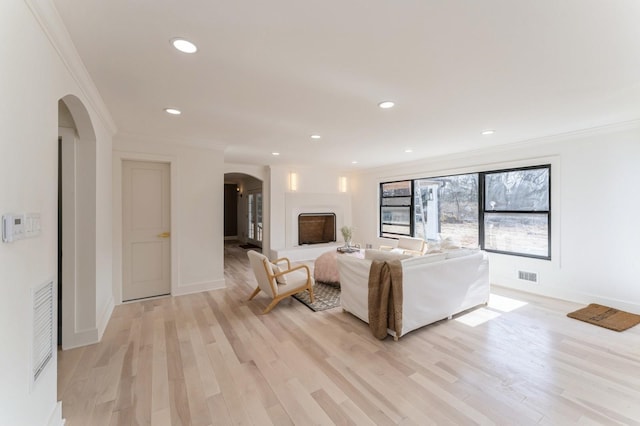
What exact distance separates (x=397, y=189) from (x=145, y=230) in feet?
17.4

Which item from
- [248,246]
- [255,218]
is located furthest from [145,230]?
[248,246]

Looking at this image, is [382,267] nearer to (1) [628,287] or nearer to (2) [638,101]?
(2) [638,101]

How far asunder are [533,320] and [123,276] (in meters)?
5.56

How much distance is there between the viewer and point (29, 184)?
1.34m

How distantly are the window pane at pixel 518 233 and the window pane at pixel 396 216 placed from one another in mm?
1745

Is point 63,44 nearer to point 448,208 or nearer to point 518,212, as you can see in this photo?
point 518,212

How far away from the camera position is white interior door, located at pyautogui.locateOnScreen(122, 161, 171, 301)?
3943 millimetres

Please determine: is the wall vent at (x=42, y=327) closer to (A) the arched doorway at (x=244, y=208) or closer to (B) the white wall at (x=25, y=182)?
(B) the white wall at (x=25, y=182)

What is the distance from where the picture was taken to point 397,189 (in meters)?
6.65

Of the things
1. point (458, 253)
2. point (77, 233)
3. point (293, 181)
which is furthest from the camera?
point (293, 181)

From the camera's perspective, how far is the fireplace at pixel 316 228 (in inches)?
284

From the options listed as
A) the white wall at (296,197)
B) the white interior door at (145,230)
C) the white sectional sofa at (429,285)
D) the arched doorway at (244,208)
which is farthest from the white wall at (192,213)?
the arched doorway at (244,208)

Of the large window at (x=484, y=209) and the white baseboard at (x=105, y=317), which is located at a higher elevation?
Answer: the large window at (x=484, y=209)

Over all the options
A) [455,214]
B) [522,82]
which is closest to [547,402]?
[522,82]
